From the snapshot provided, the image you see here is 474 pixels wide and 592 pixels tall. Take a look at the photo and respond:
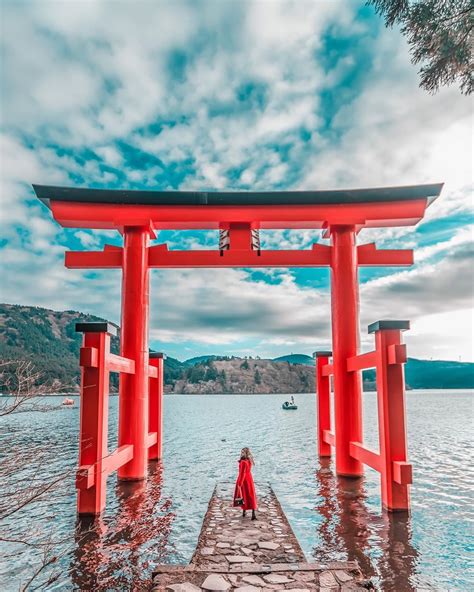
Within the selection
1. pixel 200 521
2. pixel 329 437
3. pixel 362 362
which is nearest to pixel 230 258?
pixel 362 362

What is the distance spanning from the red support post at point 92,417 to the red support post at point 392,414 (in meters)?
5.47

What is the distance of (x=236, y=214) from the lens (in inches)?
445

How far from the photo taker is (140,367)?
37.2 ft

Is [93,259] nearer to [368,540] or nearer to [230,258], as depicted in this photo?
[230,258]

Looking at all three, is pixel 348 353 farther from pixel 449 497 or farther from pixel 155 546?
pixel 155 546

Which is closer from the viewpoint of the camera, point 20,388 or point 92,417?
point 20,388

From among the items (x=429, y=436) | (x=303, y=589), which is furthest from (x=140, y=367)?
(x=429, y=436)

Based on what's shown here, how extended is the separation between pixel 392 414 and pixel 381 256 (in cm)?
479

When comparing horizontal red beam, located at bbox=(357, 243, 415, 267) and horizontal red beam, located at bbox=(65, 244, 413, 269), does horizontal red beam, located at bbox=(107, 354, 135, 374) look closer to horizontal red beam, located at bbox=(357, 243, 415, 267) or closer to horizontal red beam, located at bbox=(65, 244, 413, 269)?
horizontal red beam, located at bbox=(65, 244, 413, 269)

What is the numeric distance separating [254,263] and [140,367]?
3.99 meters

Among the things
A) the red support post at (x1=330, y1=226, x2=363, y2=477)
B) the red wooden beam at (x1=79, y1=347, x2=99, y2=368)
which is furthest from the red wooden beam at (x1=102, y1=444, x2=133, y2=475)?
the red support post at (x1=330, y1=226, x2=363, y2=477)

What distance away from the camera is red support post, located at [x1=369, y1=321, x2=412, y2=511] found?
8.54m

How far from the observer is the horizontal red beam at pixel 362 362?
946cm

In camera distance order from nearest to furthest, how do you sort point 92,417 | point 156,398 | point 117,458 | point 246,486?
point 246,486 < point 92,417 < point 117,458 < point 156,398
